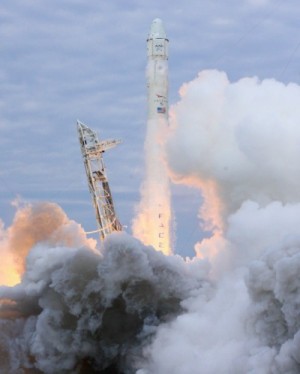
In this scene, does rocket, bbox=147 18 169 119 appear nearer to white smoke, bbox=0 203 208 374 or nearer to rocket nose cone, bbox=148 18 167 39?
rocket nose cone, bbox=148 18 167 39

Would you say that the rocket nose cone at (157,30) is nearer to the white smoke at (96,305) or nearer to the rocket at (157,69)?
the rocket at (157,69)

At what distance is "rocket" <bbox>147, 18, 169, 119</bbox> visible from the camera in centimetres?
5309

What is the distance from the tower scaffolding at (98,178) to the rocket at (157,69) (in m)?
2.55

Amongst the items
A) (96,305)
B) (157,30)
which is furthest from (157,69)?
(96,305)

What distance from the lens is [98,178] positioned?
176ft

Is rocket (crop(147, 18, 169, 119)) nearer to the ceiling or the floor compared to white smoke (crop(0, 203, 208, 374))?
nearer to the ceiling

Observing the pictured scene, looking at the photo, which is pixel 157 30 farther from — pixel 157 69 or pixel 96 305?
pixel 96 305

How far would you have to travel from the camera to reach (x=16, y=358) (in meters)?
49.1

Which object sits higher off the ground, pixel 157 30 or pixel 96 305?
pixel 157 30

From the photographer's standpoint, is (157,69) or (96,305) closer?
(96,305)

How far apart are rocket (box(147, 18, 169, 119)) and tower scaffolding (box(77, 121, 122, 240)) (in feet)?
8.38

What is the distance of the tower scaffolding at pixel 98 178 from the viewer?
5344 centimetres

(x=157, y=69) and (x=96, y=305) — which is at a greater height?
(x=157, y=69)

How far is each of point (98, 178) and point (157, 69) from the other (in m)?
5.79
